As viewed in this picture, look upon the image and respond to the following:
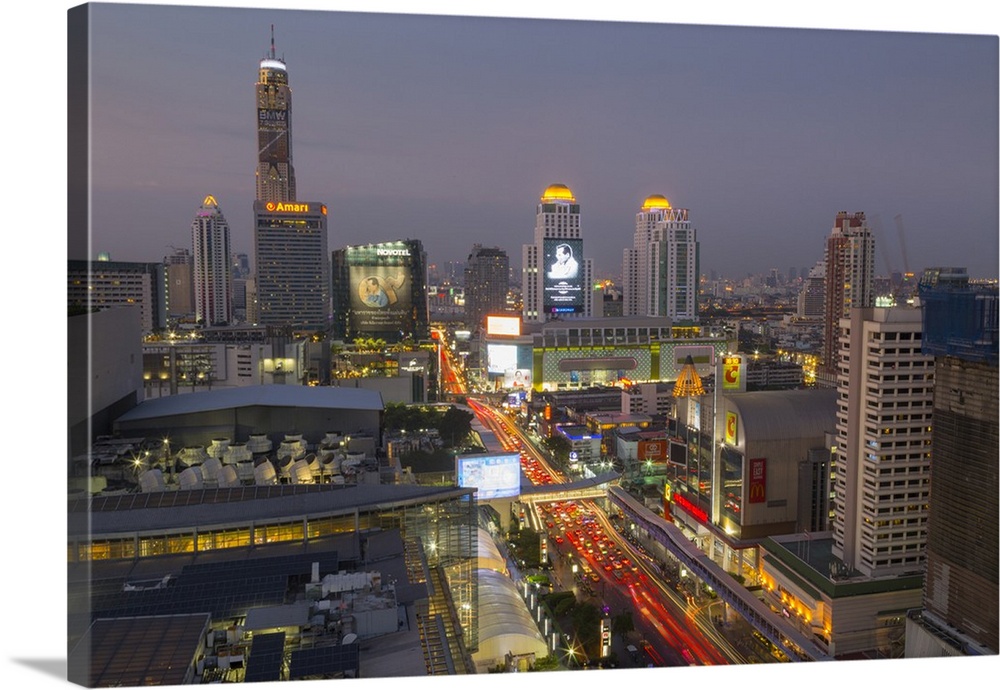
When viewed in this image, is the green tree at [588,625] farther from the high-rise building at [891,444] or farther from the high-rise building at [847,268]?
the high-rise building at [847,268]

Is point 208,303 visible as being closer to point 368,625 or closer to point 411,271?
point 411,271

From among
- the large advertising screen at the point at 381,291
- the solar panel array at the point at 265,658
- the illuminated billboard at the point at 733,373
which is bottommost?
the solar panel array at the point at 265,658

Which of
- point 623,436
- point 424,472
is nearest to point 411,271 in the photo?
point 623,436

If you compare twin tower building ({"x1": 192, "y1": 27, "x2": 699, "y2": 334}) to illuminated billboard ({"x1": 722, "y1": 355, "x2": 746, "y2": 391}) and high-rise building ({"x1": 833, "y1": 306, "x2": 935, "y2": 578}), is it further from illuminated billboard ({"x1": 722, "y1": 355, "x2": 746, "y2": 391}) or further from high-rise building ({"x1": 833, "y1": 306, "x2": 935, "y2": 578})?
high-rise building ({"x1": 833, "y1": 306, "x2": 935, "y2": 578})

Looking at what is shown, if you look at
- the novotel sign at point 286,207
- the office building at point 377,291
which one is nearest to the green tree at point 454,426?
the office building at point 377,291

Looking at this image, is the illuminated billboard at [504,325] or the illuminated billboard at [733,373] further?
the illuminated billboard at [504,325]

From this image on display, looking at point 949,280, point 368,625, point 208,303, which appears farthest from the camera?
point 208,303
